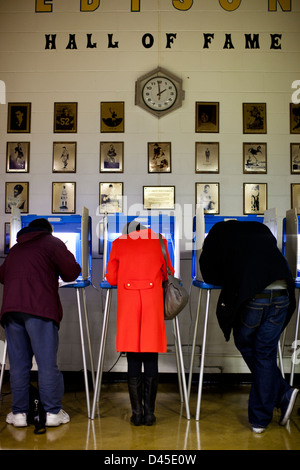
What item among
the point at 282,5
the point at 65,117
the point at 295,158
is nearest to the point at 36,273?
the point at 65,117

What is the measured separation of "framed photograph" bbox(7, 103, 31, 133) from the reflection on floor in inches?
96.6

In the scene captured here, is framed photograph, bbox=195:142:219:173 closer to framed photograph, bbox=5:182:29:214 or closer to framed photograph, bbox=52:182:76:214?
framed photograph, bbox=52:182:76:214

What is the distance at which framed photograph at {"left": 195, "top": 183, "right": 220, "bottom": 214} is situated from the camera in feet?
15.0

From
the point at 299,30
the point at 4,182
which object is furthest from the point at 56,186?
the point at 299,30

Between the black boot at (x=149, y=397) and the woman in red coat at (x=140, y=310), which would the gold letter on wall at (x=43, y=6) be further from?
the black boot at (x=149, y=397)

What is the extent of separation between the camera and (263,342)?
9.66 feet

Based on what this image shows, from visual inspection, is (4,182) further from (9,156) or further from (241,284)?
(241,284)

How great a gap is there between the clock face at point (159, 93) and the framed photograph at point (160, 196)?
767 millimetres

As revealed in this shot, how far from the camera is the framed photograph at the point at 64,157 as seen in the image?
462 centimetres

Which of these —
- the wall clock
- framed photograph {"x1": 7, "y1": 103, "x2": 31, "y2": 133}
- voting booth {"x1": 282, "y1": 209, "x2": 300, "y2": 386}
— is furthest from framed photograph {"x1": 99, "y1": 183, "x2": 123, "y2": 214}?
voting booth {"x1": 282, "y1": 209, "x2": 300, "y2": 386}

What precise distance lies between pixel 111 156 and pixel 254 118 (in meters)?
1.41

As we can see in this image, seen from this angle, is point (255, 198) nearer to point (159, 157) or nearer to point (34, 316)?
point (159, 157)

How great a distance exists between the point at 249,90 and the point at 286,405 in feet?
9.65

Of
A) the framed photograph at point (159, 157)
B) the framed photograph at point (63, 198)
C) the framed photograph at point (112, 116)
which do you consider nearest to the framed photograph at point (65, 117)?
the framed photograph at point (112, 116)
